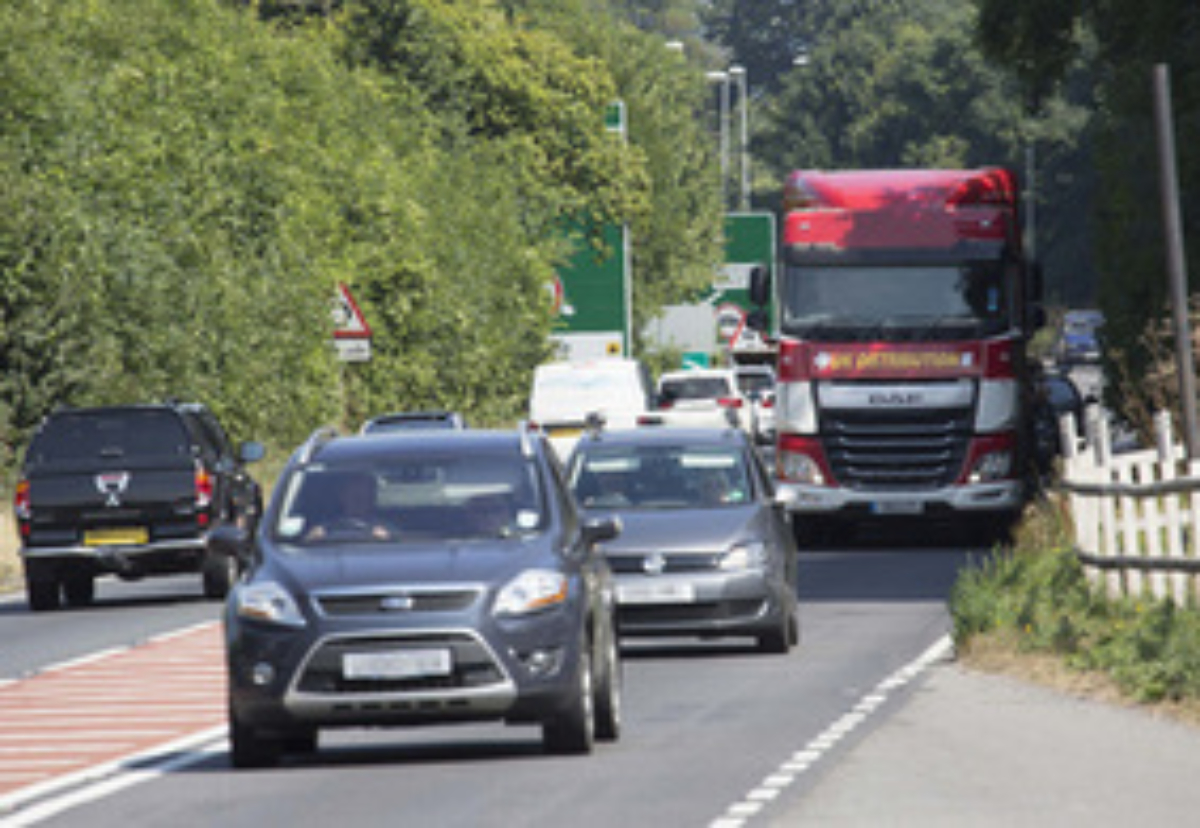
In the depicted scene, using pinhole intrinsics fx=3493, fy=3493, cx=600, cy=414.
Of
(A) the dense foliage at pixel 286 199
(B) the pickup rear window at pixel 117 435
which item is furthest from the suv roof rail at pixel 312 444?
(A) the dense foliage at pixel 286 199

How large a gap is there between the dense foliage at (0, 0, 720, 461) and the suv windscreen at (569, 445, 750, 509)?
63.4 feet

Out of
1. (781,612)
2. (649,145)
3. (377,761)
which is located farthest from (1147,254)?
(649,145)

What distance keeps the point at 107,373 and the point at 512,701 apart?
29.1 m

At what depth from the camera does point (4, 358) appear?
4362 cm

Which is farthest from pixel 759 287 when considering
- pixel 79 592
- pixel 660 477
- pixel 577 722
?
pixel 577 722

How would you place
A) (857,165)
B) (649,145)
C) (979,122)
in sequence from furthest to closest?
(857,165) → (979,122) → (649,145)

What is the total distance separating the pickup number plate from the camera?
103 ft

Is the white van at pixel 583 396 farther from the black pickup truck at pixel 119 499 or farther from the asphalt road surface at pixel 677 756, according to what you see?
the asphalt road surface at pixel 677 756

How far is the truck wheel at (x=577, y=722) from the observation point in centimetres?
1566

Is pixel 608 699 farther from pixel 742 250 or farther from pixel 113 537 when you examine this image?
pixel 742 250

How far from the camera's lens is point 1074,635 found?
2105cm

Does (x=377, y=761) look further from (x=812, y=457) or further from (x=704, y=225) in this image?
(x=704, y=225)

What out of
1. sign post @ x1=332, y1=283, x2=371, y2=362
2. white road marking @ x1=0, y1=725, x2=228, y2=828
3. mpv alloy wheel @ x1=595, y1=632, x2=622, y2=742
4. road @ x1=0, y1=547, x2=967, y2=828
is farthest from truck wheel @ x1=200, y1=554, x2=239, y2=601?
sign post @ x1=332, y1=283, x2=371, y2=362

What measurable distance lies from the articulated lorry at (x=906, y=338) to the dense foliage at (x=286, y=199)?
11.6 meters
